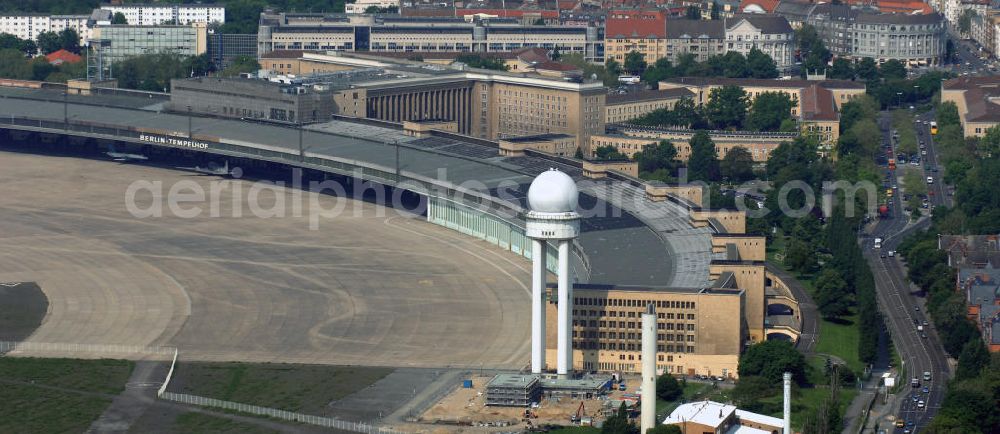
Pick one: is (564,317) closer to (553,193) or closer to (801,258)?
(553,193)

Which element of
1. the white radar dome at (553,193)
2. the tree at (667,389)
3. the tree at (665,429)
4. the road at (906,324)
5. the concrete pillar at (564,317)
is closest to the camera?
the tree at (665,429)

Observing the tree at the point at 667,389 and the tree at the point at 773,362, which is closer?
the tree at the point at 667,389

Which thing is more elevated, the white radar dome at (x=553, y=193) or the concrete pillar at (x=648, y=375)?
the white radar dome at (x=553, y=193)

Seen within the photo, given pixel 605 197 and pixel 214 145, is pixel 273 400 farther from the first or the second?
pixel 214 145

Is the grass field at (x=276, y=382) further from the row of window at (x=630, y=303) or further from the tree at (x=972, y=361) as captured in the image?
the tree at (x=972, y=361)

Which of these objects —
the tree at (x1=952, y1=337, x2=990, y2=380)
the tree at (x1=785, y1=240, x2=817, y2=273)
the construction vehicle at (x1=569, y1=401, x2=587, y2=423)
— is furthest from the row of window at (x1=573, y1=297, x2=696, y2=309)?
the tree at (x1=785, y1=240, x2=817, y2=273)

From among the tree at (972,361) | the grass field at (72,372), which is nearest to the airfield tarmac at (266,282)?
the grass field at (72,372)

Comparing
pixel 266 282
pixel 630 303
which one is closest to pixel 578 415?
pixel 630 303
